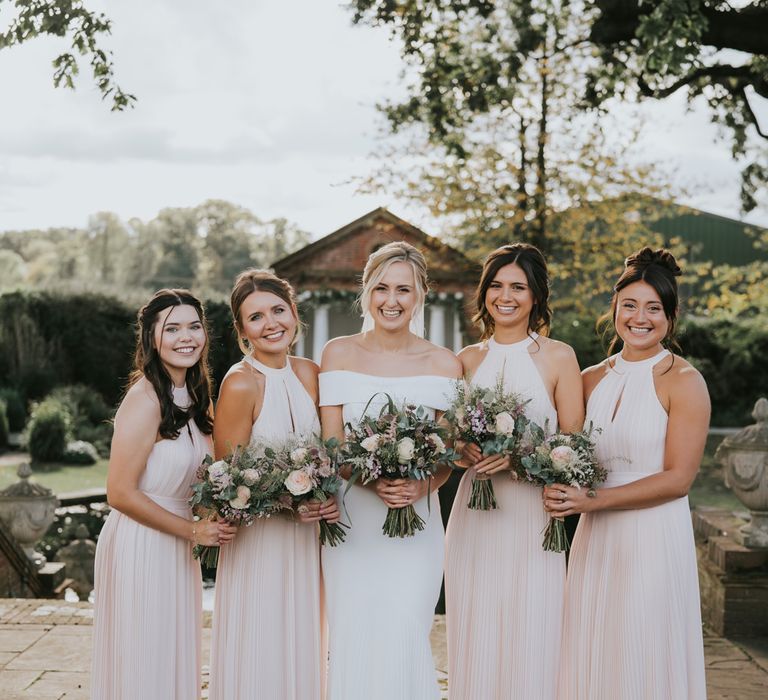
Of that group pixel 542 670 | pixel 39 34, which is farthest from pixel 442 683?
pixel 39 34

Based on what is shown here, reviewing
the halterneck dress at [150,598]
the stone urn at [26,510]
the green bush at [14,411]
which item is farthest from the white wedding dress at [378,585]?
the green bush at [14,411]

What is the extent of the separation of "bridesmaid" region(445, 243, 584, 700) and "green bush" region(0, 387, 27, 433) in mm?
19565

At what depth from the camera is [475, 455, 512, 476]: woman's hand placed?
13.4 feet

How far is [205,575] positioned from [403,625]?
7.71 meters

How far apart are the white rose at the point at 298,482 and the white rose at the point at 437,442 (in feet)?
1.76

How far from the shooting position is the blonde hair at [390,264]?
428cm

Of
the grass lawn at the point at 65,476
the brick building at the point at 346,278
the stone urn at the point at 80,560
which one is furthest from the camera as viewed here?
the brick building at the point at 346,278

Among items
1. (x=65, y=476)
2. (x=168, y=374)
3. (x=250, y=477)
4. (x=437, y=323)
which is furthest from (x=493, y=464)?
(x=437, y=323)

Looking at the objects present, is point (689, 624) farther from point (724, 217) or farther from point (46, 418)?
point (724, 217)

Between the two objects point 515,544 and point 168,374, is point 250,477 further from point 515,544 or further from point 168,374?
point 515,544

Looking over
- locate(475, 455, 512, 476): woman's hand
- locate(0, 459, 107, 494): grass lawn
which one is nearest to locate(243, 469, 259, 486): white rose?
locate(475, 455, 512, 476): woman's hand

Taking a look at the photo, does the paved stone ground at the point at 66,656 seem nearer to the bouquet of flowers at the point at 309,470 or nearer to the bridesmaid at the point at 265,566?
the bridesmaid at the point at 265,566

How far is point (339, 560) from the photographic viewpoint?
4.27 m

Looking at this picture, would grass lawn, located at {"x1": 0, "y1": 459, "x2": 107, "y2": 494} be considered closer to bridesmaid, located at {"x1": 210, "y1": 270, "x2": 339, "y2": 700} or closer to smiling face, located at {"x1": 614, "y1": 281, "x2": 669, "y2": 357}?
bridesmaid, located at {"x1": 210, "y1": 270, "x2": 339, "y2": 700}
